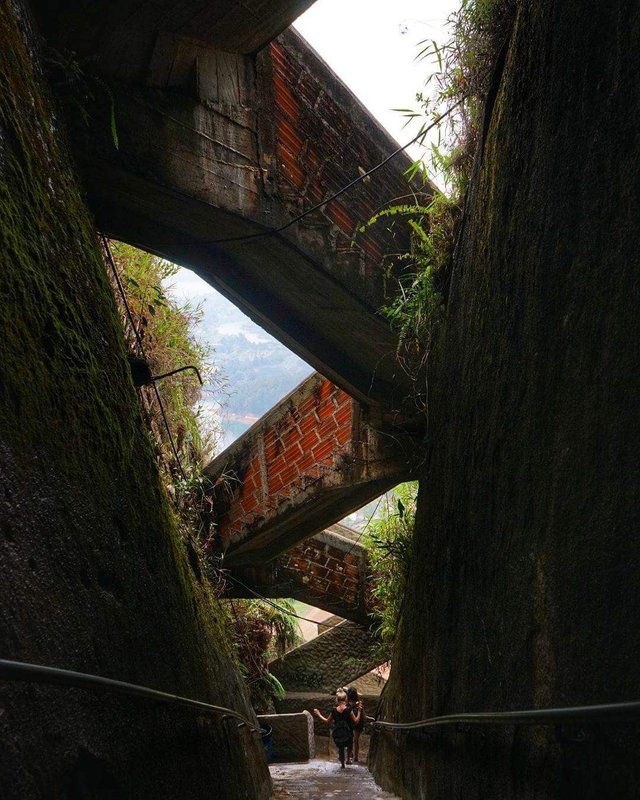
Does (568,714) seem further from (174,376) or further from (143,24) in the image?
(174,376)

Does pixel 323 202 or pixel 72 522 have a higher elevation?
pixel 323 202

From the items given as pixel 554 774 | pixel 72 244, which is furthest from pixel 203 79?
pixel 554 774

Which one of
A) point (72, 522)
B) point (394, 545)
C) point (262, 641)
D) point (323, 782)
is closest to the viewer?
point (72, 522)

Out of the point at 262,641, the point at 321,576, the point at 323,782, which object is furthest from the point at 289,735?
the point at 323,782

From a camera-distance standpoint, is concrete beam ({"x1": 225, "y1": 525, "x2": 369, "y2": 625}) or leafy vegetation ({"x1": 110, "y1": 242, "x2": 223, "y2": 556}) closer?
leafy vegetation ({"x1": 110, "y1": 242, "x2": 223, "y2": 556})

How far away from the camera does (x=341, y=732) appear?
900 cm

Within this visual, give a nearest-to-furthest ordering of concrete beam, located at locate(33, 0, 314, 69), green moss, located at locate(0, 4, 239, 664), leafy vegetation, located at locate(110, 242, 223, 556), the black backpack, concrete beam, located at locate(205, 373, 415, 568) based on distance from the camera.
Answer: green moss, located at locate(0, 4, 239, 664), concrete beam, located at locate(33, 0, 314, 69), leafy vegetation, located at locate(110, 242, 223, 556), concrete beam, located at locate(205, 373, 415, 568), the black backpack

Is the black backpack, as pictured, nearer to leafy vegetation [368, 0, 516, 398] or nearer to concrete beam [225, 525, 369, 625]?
concrete beam [225, 525, 369, 625]

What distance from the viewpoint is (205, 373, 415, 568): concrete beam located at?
6.70 meters

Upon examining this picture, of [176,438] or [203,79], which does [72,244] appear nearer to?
[203,79]

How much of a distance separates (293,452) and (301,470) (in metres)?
0.23

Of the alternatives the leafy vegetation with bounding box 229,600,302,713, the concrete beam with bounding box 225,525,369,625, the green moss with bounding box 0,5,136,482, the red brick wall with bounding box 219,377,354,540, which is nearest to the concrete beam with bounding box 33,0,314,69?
the green moss with bounding box 0,5,136,482

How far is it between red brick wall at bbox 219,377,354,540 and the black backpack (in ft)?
9.30

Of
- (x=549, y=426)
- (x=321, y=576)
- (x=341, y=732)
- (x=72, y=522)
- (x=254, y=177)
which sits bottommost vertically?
(x=341, y=732)
